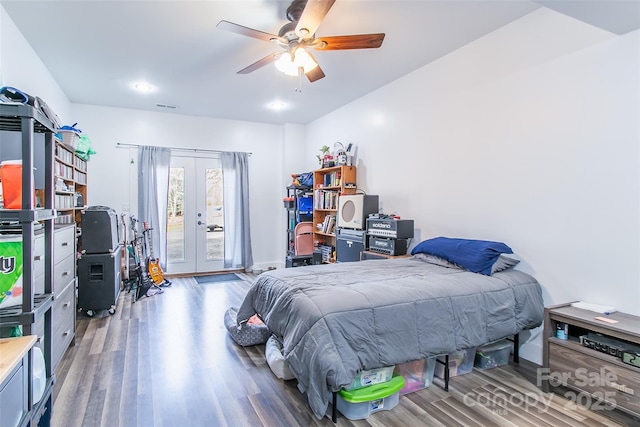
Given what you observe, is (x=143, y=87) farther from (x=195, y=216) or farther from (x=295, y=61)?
(x=295, y=61)

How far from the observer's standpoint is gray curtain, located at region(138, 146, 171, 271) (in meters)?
5.25

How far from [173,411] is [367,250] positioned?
2417mm

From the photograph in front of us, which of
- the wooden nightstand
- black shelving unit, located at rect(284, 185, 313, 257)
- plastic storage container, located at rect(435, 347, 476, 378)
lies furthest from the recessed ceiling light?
the wooden nightstand

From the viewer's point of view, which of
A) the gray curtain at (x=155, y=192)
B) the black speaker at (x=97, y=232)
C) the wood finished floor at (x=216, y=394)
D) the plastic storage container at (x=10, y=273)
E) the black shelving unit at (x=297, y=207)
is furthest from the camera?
the black shelving unit at (x=297, y=207)

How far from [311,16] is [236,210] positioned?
13.8 feet

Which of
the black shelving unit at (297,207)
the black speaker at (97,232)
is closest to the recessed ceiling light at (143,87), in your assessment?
the black speaker at (97,232)

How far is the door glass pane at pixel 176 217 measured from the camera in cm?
557

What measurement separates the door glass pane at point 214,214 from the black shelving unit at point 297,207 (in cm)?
120

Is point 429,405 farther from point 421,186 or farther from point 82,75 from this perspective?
point 82,75

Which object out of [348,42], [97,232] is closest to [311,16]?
[348,42]

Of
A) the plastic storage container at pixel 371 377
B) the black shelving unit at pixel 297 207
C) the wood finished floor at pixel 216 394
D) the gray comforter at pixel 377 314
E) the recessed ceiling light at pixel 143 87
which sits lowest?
the wood finished floor at pixel 216 394

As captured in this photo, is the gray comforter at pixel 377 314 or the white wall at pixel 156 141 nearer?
the gray comforter at pixel 377 314

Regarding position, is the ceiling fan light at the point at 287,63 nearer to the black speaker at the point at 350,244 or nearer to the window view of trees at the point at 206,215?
the black speaker at the point at 350,244

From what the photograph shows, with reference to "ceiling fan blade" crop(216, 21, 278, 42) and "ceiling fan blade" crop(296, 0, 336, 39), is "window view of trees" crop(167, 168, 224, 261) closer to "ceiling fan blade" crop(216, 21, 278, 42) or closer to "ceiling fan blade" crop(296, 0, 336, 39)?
"ceiling fan blade" crop(216, 21, 278, 42)
